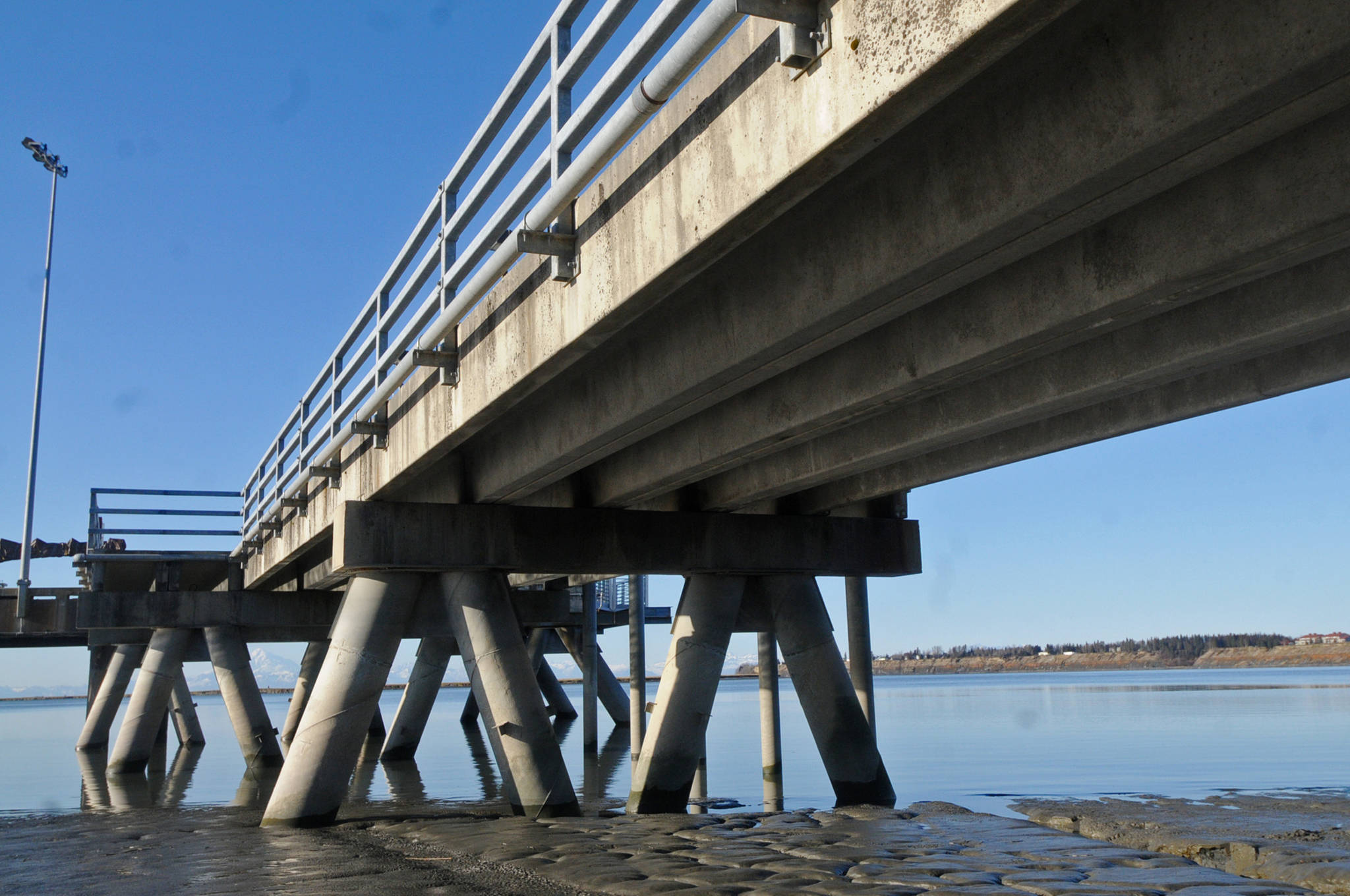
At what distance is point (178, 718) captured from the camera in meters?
43.6

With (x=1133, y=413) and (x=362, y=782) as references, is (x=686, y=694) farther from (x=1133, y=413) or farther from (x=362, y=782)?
(x=362, y=782)

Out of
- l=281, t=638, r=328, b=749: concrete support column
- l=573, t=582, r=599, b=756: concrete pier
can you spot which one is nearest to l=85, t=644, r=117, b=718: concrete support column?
l=281, t=638, r=328, b=749: concrete support column

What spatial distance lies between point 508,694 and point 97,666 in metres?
33.4

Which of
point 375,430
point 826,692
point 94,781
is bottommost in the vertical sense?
point 94,781

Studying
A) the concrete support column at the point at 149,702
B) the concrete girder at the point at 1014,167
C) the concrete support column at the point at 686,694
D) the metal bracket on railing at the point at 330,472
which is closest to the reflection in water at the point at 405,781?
the concrete support column at the point at 686,694

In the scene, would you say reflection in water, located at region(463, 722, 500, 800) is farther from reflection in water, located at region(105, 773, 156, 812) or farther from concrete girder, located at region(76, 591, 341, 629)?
reflection in water, located at region(105, 773, 156, 812)

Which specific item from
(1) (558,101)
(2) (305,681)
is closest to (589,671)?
(2) (305,681)

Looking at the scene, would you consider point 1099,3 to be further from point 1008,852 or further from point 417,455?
point 417,455

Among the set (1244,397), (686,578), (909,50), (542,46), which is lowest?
(686,578)

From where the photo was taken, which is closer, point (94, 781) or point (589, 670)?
point (94, 781)

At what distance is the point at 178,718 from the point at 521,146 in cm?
4078

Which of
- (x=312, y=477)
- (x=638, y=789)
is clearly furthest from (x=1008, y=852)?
(x=312, y=477)

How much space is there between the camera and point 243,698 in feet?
97.6

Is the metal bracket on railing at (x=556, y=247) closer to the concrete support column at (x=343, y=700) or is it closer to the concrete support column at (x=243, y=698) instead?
the concrete support column at (x=343, y=700)
